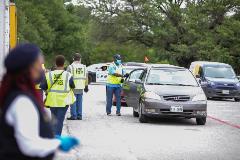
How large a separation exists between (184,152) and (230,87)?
725 inches

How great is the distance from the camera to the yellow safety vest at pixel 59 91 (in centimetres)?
1194

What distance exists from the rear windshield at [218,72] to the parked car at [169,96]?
41.8ft

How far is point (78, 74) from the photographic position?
688 inches

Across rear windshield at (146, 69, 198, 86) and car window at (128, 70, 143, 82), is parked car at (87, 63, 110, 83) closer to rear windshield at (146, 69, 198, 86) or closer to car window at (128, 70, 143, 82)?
car window at (128, 70, 143, 82)

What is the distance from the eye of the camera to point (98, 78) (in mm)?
46719

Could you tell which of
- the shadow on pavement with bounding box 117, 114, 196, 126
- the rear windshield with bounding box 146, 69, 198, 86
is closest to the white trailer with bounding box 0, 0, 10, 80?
the shadow on pavement with bounding box 117, 114, 196, 126

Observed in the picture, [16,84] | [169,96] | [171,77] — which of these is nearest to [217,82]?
[171,77]

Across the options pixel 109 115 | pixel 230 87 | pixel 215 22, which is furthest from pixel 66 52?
pixel 109 115

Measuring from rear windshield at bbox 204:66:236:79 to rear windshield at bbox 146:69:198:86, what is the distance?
1249 centimetres

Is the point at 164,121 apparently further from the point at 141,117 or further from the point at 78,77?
the point at 78,77

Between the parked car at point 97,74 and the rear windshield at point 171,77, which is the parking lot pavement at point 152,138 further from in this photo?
the parked car at point 97,74

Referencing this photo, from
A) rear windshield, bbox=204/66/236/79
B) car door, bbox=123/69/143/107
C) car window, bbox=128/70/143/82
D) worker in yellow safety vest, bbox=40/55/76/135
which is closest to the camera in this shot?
worker in yellow safety vest, bbox=40/55/76/135

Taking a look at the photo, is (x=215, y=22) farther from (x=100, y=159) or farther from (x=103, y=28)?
(x=100, y=159)

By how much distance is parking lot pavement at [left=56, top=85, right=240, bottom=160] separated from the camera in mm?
11328
